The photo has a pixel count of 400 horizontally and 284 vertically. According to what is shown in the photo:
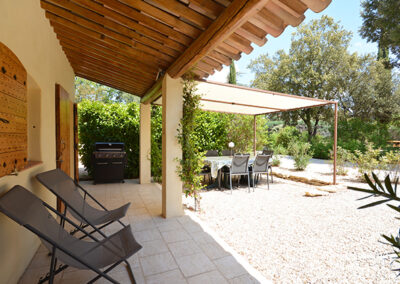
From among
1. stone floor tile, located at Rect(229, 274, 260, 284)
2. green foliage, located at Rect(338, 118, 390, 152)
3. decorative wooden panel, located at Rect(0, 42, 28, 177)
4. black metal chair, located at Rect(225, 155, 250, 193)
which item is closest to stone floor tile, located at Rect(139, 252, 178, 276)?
stone floor tile, located at Rect(229, 274, 260, 284)

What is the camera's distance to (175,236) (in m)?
3.31

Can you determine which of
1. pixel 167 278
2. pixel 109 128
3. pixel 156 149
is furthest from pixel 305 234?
pixel 109 128

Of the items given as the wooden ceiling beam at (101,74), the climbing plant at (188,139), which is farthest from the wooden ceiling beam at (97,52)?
the climbing plant at (188,139)

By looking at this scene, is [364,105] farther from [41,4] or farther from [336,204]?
[41,4]

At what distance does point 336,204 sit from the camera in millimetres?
5055

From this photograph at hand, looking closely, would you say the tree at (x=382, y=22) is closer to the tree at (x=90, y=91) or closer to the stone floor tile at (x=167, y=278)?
the stone floor tile at (x=167, y=278)

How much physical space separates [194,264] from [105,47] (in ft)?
12.0

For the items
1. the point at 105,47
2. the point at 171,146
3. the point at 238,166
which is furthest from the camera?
the point at 238,166

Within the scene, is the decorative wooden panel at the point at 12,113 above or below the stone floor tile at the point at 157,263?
above

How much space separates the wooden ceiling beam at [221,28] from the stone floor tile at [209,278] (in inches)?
100

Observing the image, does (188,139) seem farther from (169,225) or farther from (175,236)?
(175,236)

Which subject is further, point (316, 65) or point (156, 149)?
point (316, 65)

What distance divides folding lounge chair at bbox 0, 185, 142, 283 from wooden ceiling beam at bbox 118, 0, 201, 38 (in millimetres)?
2156

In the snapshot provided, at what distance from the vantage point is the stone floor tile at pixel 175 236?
3.22 m
